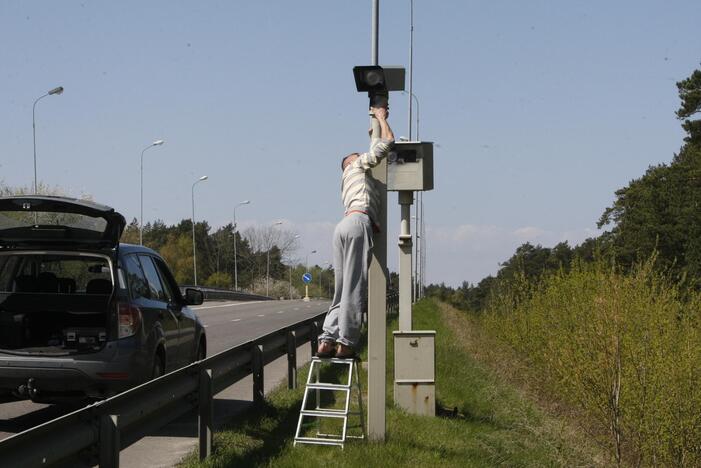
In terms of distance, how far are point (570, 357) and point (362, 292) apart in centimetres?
359

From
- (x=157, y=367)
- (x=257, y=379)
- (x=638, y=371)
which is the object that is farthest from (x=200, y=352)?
(x=638, y=371)

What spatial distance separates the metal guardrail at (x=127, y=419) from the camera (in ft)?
16.3

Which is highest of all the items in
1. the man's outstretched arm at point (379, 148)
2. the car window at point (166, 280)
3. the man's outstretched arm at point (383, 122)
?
the man's outstretched arm at point (383, 122)

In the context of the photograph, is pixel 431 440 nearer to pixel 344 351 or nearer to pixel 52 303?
pixel 344 351

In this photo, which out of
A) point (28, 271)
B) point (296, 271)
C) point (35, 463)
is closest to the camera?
point (35, 463)

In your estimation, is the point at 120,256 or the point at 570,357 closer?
the point at 120,256

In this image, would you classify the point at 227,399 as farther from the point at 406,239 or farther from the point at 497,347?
the point at 497,347

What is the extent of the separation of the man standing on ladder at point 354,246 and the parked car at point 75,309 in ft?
6.44

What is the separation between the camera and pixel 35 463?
15.9 ft

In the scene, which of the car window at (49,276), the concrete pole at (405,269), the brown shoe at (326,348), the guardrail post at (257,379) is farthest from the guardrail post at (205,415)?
the concrete pole at (405,269)

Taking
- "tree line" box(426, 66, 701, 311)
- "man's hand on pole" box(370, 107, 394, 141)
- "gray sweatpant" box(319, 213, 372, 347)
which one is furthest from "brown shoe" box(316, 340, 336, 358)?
"tree line" box(426, 66, 701, 311)

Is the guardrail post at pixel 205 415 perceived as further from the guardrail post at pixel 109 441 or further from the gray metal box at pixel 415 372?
the gray metal box at pixel 415 372

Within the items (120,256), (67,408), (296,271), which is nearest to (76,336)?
(120,256)

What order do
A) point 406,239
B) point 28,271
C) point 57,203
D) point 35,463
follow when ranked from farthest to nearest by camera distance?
point 406,239 < point 28,271 < point 57,203 < point 35,463
